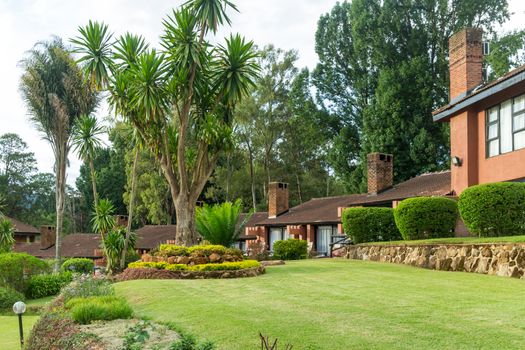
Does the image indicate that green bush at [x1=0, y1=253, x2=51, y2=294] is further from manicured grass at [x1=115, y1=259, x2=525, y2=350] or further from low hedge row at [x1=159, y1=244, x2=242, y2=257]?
manicured grass at [x1=115, y1=259, x2=525, y2=350]

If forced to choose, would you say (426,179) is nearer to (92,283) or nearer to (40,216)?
(92,283)

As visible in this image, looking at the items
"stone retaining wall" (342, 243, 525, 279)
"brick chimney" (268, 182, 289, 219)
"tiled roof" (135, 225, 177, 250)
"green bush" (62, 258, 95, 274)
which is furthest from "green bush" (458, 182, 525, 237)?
"tiled roof" (135, 225, 177, 250)

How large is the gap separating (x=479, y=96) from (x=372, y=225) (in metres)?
6.36

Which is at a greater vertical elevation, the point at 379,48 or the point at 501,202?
the point at 379,48

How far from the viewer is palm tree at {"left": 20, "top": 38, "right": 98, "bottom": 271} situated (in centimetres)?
3588

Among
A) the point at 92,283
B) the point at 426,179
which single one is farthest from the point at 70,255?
the point at 92,283

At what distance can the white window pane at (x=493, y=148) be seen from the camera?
19.0 m

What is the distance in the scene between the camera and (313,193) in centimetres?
5431

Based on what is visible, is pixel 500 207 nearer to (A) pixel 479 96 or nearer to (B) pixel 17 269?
(A) pixel 479 96

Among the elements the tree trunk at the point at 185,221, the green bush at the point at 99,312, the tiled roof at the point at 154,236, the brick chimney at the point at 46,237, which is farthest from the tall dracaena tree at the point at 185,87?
the brick chimney at the point at 46,237

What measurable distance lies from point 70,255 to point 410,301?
39833 mm

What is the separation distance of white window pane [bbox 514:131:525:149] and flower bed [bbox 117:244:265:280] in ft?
29.9

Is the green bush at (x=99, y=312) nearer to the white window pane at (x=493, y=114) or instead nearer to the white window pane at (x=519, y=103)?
the white window pane at (x=519, y=103)

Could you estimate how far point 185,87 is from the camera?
20.2 meters
